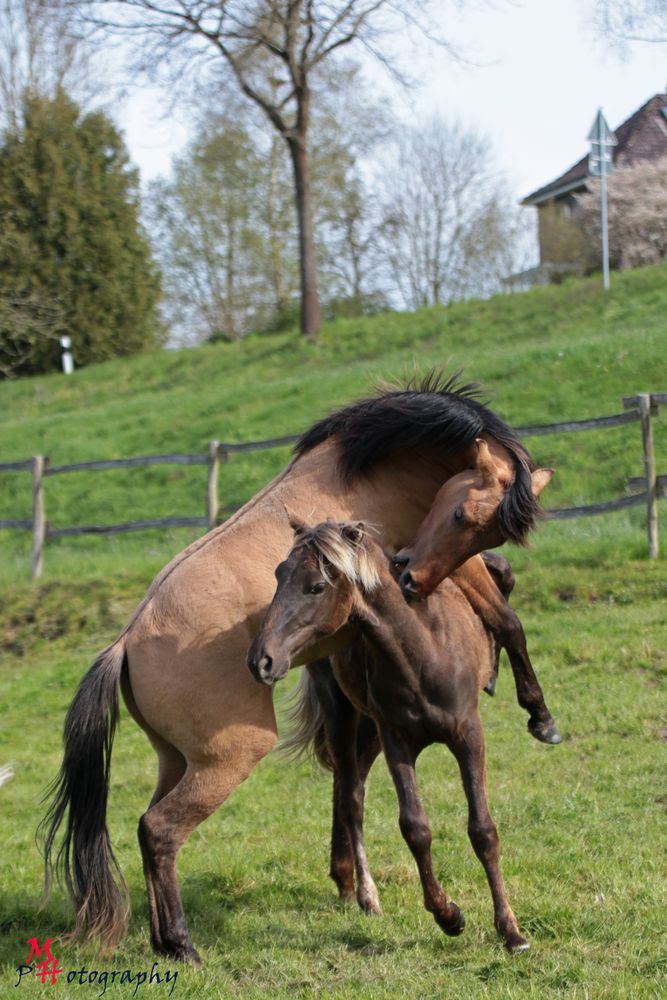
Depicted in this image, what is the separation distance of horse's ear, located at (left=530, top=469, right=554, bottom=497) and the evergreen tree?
89.8 feet

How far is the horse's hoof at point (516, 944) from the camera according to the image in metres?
4.32

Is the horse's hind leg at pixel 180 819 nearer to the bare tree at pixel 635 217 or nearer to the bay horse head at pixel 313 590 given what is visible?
the bay horse head at pixel 313 590

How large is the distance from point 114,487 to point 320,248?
22219 millimetres

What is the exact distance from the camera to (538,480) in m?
5.02

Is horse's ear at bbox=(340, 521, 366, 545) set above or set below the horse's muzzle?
above

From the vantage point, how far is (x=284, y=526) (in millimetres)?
4879

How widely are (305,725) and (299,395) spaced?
46.6ft

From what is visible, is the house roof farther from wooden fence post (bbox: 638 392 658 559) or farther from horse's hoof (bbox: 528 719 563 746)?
horse's hoof (bbox: 528 719 563 746)

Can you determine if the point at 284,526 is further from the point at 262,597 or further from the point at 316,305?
the point at 316,305

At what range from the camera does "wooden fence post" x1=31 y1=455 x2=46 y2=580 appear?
13516 millimetres

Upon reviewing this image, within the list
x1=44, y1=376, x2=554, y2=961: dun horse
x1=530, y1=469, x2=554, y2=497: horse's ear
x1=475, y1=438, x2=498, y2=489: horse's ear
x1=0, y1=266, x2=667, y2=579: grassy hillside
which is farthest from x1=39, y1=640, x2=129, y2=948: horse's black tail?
x1=0, y1=266, x2=667, y2=579: grassy hillside

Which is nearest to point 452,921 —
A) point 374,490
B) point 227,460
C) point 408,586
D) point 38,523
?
point 408,586

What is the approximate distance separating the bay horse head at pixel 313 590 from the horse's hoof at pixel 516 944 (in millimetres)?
1467

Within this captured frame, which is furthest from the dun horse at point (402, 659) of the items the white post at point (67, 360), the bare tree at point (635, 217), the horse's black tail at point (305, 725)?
the bare tree at point (635, 217)
